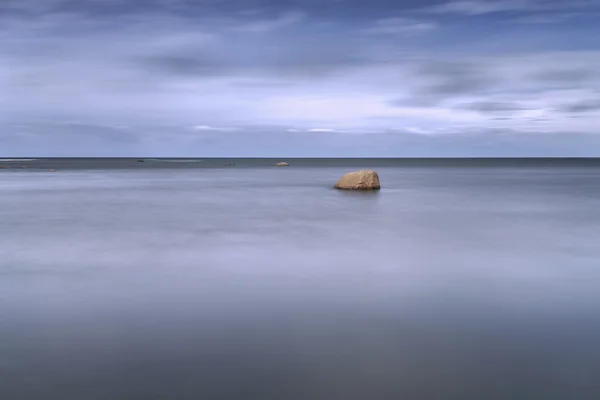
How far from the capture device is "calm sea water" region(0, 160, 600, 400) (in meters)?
5.71

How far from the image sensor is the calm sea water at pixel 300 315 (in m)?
5.71

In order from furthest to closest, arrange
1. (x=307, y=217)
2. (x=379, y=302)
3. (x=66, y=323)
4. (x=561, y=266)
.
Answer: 1. (x=307, y=217)
2. (x=561, y=266)
3. (x=379, y=302)
4. (x=66, y=323)

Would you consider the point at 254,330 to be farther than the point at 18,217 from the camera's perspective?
No

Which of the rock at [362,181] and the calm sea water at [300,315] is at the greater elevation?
the rock at [362,181]

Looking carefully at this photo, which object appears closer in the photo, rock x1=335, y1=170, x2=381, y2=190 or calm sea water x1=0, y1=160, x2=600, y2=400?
calm sea water x1=0, y1=160, x2=600, y2=400

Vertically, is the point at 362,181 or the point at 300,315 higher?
the point at 362,181

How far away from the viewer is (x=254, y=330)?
7.39m

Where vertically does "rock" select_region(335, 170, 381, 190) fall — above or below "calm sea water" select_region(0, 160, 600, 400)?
above

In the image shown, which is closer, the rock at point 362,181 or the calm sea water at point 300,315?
the calm sea water at point 300,315

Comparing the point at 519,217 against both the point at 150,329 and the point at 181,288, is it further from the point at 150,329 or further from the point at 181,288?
the point at 150,329

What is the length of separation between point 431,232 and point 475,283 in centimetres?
780

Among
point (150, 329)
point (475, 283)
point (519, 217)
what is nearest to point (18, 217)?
point (150, 329)

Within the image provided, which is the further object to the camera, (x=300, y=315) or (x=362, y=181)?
(x=362, y=181)

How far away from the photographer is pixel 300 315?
8.11 m
